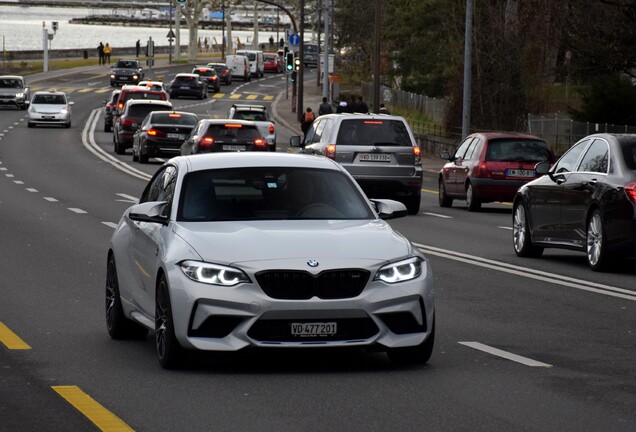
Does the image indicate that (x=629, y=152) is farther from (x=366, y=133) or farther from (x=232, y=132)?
(x=232, y=132)

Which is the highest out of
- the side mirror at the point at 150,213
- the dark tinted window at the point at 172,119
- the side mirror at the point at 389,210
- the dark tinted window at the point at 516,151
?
the side mirror at the point at 150,213

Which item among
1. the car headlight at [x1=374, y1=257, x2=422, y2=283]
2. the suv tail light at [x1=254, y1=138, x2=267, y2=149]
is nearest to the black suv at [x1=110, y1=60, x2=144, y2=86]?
the suv tail light at [x1=254, y1=138, x2=267, y2=149]

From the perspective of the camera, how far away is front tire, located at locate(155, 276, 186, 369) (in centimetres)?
1009

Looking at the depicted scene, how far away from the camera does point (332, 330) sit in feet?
32.6

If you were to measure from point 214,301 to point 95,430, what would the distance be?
1.84 metres

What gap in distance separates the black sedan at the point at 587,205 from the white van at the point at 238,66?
323ft

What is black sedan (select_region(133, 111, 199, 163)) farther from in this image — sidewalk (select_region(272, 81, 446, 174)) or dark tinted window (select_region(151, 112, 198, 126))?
sidewalk (select_region(272, 81, 446, 174))

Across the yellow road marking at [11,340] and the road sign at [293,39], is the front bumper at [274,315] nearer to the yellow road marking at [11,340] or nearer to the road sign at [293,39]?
the yellow road marking at [11,340]

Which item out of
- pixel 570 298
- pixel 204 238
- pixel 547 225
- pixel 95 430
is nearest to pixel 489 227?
pixel 547 225

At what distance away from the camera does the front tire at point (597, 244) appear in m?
17.4

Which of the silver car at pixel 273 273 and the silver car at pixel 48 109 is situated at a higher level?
the silver car at pixel 273 273

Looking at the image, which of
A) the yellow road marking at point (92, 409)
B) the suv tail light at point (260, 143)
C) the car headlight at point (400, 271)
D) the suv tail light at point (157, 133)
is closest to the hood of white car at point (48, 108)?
the suv tail light at point (157, 133)

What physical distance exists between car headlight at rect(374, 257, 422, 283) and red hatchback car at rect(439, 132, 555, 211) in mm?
19351

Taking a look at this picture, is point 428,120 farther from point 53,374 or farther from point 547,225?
point 53,374
